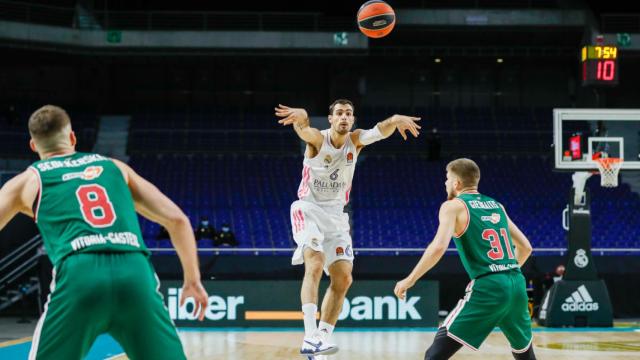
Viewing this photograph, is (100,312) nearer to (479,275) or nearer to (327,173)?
(479,275)

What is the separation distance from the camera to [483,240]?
6500 millimetres

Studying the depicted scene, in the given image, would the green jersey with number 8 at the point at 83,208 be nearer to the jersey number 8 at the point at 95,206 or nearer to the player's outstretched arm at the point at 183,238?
the jersey number 8 at the point at 95,206

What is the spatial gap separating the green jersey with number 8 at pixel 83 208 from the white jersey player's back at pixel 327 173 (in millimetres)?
4286

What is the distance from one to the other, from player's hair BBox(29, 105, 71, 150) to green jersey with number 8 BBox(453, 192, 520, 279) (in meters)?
3.29

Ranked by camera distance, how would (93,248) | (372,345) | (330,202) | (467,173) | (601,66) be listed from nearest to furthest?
1. (93,248)
2. (467,173)
3. (330,202)
4. (372,345)
5. (601,66)

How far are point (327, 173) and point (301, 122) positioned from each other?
0.77 m

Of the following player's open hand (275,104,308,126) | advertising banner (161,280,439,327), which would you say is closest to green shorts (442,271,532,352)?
player's open hand (275,104,308,126)

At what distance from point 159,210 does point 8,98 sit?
91.6 ft

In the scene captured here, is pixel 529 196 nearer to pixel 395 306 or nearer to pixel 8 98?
pixel 395 306

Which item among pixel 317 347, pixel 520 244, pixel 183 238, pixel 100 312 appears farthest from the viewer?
pixel 317 347

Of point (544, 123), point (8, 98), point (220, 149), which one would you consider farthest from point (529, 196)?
point (8, 98)

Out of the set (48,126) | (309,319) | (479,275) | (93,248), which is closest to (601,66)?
(309,319)

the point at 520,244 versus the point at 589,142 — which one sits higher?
the point at 589,142

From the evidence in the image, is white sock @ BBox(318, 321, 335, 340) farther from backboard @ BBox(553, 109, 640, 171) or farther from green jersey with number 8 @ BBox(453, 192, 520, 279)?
backboard @ BBox(553, 109, 640, 171)
